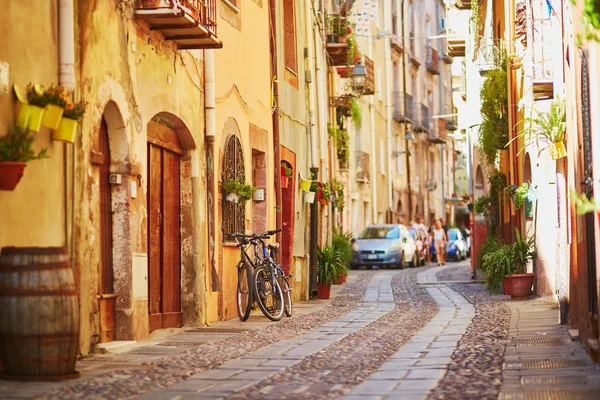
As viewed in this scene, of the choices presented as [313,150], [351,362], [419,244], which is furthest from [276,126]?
[419,244]

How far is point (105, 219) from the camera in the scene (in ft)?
39.7

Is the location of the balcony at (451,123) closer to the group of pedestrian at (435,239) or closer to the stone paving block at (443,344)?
the group of pedestrian at (435,239)

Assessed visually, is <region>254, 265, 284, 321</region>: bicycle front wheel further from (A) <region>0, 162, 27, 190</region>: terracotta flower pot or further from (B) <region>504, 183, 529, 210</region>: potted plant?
(A) <region>0, 162, 27, 190</region>: terracotta flower pot

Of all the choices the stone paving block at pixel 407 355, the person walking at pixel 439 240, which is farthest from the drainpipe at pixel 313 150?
the person walking at pixel 439 240

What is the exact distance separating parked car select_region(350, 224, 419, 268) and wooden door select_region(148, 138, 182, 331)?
23.2 m

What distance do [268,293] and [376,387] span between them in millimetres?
7253

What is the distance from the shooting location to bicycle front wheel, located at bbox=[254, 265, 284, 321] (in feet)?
Answer: 50.1

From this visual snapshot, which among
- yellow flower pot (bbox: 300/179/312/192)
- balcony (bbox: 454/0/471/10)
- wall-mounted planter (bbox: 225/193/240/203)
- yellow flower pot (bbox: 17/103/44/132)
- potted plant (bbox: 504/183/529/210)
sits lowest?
wall-mounted planter (bbox: 225/193/240/203)

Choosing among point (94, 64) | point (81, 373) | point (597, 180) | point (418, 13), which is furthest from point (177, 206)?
point (418, 13)

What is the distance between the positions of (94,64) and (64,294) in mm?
3241

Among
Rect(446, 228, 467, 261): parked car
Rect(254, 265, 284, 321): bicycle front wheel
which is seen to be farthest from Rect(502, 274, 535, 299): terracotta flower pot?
Rect(446, 228, 467, 261): parked car

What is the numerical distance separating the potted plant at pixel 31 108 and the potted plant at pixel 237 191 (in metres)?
6.74

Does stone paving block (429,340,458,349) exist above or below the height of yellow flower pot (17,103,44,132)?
below

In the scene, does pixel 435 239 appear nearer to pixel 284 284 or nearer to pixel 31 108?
pixel 284 284
